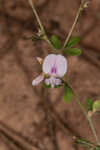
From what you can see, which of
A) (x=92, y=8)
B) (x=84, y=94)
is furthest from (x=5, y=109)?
(x=92, y=8)

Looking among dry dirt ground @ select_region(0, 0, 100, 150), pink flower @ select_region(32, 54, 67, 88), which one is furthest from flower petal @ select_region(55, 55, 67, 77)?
dry dirt ground @ select_region(0, 0, 100, 150)

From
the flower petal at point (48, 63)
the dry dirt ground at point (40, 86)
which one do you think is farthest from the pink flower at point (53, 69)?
the dry dirt ground at point (40, 86)

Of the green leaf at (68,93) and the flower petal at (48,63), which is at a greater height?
the flower petal at (48,63)

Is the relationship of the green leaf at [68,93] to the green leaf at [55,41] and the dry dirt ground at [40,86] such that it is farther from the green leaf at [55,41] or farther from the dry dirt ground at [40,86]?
the dry dirt ground at [40,86]

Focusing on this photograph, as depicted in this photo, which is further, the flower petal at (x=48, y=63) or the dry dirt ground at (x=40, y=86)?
the dry dirt ground at (x=40, y=86)

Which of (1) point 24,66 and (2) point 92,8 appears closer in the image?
(1) point 24,66

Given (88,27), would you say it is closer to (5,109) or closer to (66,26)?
(66,26)
